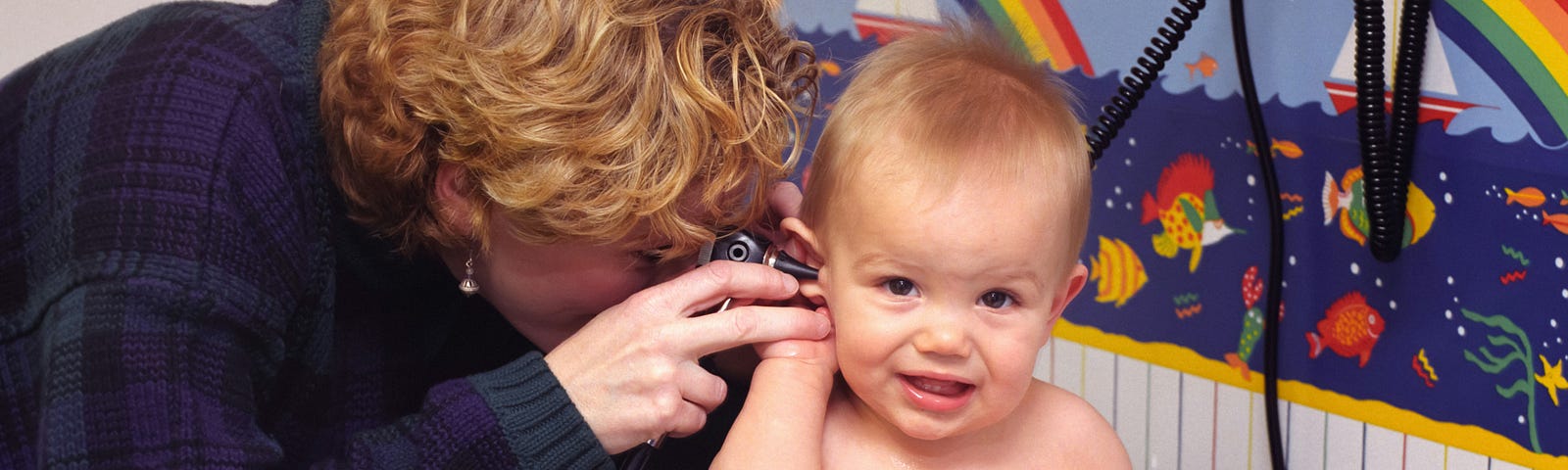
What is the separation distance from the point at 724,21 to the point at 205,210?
1.40 ft

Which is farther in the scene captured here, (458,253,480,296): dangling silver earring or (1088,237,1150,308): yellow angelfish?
(1088,237,1150,308): yellow angelfish

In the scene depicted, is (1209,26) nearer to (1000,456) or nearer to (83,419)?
(1000,456)

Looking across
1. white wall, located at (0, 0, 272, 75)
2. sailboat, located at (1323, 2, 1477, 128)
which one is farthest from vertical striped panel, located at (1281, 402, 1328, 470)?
white wall, located at (0, 0, 272, 75)

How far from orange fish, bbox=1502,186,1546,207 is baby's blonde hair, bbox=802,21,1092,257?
46 centimetres

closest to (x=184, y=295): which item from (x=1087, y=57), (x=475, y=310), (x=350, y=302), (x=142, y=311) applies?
(x=142, y=311)

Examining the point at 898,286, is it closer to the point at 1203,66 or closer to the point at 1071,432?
the point at 1071,432

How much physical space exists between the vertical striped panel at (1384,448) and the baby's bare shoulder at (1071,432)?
14.7 inches

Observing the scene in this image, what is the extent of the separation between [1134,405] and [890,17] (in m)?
0.63

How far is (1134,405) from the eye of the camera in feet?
5.45

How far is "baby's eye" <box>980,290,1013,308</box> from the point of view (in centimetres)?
100

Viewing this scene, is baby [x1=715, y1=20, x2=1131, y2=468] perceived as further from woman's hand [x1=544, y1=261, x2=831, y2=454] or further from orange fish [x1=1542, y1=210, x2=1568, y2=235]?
orange fish [x1=1542, y1=210, x2=1568, y2=235]

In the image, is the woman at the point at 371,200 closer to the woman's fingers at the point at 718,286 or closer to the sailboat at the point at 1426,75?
the woman's fingers at the point at 718,286

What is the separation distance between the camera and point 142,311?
93 cm

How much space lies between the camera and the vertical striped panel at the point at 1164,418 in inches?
63.1
